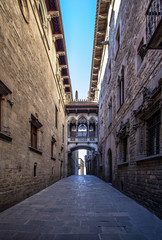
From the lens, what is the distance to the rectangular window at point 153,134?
5.47m

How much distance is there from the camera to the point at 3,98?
547 cm

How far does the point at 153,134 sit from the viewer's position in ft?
19.2

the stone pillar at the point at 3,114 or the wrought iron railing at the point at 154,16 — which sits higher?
the wrought iron railing at the point at 154,16

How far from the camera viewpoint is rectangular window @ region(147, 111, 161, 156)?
5.47 m

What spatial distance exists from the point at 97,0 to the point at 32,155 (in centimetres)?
1211

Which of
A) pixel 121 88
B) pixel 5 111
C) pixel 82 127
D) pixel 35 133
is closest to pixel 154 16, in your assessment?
pixel 5 111

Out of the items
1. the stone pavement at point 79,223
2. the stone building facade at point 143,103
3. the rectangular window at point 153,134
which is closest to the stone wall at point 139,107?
the stone building facade at point 143,103

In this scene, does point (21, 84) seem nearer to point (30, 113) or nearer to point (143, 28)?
point (30, 113)

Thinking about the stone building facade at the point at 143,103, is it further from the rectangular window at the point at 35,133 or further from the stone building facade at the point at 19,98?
the rectangular window at the point at 35,133

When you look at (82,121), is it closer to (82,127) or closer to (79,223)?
(82,127)

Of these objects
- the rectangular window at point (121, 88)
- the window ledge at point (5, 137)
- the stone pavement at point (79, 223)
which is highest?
the rectangular window at point (121, 88)

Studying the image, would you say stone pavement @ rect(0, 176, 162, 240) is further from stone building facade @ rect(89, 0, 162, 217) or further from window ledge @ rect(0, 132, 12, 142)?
window ledge @ rect(0, 132, 12, 142)

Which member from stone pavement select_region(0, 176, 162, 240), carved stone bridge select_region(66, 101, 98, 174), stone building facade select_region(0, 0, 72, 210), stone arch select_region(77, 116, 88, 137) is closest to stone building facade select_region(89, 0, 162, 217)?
stone pavement select_region(0, 176, 162, 240)

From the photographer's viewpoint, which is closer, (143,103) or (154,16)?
(154,16)
